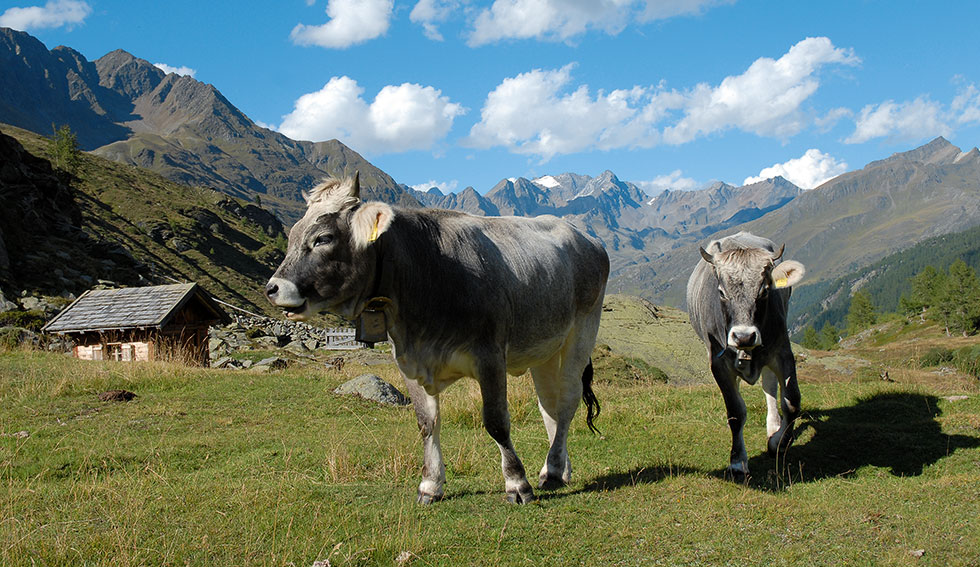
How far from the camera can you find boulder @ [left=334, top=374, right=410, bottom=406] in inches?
573

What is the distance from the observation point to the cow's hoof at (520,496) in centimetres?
657

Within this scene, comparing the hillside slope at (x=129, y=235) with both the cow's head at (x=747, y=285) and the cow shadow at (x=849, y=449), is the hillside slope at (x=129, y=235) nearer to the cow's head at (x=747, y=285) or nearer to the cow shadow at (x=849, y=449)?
the cow shadow at (x=849, y=449)

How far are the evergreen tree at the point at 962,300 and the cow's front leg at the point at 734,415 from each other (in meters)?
114

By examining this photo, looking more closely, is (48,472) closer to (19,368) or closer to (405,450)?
(405,450)

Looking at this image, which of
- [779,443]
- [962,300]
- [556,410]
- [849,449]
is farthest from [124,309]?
[962,300]

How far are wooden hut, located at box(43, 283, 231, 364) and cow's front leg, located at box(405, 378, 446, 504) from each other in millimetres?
19034

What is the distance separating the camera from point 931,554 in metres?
5.14

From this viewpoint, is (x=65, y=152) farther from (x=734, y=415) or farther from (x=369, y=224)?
(x=734, y=415)

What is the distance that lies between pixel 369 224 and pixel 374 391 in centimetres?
967

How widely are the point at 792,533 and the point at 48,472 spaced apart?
9.00 metres

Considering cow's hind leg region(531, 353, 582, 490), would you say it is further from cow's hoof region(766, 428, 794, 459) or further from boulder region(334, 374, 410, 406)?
boulder region(334, 374, 410, 406)

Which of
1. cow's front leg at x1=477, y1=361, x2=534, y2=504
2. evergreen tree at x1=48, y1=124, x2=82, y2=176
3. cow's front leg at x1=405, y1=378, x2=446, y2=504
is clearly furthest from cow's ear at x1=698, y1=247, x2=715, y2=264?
evergreen tree at x1=48, y1=124, x2=82, y2=176

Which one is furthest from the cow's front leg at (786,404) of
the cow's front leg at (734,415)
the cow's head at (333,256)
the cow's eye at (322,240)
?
the cow's eye at (322,240)

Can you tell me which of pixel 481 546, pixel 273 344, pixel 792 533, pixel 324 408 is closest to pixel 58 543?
pixel 481 546
